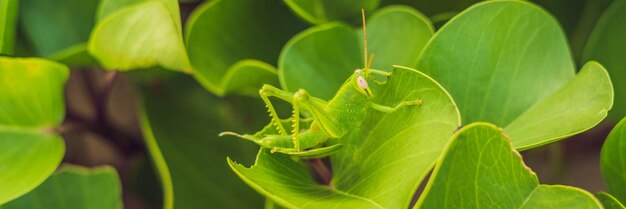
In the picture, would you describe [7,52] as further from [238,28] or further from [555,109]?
[555,109]

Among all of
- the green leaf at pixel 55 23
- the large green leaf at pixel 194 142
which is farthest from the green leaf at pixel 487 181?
the green leaf at pixel 55 23

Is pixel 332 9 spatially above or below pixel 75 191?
above

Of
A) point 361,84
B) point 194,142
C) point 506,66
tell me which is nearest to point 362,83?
point 361,84

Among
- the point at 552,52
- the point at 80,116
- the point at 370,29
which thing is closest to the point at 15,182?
the point at 80,116

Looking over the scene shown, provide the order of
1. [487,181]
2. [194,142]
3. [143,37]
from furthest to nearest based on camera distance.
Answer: [194,142] → [143,37] → [487,181]

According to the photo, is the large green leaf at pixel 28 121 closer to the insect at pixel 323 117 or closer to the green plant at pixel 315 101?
→ the green plant at pixel 315 101

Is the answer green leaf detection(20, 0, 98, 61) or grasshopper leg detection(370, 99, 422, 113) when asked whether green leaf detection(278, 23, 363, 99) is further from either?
green leaf detection(20, 0, 98, 61)

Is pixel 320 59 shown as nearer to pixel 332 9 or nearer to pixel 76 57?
pixel 332 9
